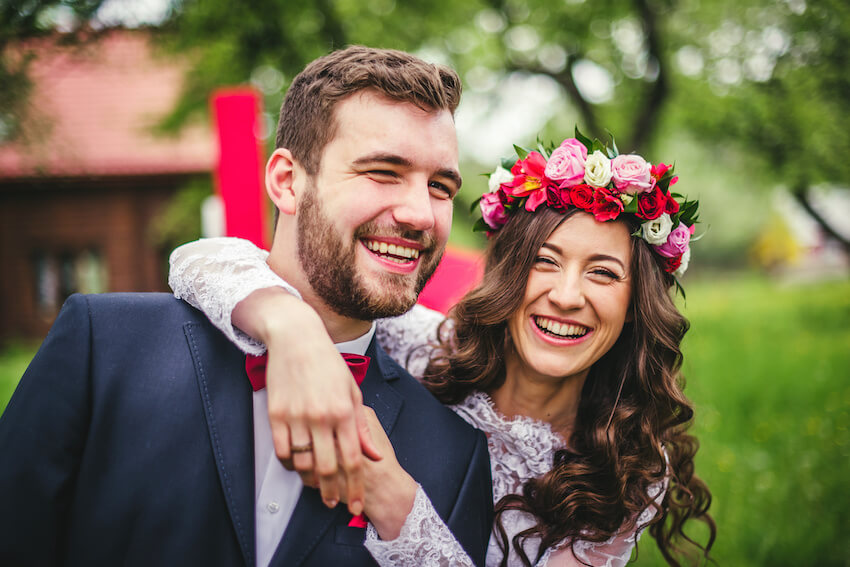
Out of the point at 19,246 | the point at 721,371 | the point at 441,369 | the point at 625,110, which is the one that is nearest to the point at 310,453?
the point at 441,369

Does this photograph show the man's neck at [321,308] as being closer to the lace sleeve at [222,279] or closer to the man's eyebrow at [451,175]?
the lace sleeve at [222,279]

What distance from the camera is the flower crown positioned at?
7.61ft

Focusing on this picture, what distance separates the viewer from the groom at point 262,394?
163 cm

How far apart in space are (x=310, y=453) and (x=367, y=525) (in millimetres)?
526

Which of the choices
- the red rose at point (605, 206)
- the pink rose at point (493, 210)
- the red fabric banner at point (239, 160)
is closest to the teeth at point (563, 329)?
the red rose at point (605, 206)

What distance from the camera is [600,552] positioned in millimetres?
2316

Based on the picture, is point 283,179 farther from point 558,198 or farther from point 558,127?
point 558,127

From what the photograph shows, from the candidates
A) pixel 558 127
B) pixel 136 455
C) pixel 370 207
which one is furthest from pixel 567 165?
pixel 558 127

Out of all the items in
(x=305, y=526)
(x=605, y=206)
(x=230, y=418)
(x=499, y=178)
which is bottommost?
(x=305, y=526)

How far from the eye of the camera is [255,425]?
1847 mm

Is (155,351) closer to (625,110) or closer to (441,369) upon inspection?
(441,369)

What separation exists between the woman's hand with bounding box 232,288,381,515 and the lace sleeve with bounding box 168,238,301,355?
0.21 meters

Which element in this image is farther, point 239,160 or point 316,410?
point 239,160

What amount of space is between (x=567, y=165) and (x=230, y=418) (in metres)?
1.64
